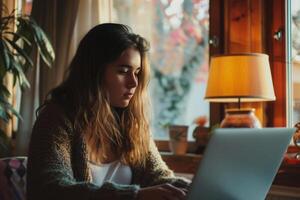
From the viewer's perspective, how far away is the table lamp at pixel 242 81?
7.00 ft

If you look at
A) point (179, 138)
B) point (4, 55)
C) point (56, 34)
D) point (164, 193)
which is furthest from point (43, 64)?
point (164, 193)

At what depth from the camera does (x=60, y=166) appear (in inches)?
54.9

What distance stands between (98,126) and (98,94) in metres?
0.10

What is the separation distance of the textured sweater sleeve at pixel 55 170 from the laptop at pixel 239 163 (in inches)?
9.2

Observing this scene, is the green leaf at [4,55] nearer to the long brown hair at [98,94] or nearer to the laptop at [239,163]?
the long brown hair at [98,94]

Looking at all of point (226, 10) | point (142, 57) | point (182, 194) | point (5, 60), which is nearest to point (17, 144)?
point (5, 60)

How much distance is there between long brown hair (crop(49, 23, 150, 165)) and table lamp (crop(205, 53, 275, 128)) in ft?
1.91

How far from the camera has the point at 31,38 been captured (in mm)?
2910

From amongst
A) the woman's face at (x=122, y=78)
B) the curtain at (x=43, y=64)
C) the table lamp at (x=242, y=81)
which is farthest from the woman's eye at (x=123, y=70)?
the curtain at (x=43, y=64)

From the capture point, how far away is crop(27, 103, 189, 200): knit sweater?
4.24 ft

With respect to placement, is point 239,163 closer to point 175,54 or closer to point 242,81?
point 242,81

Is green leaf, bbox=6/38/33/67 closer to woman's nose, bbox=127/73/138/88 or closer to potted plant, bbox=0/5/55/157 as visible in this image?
potted plant, bbox=0/5/55/157

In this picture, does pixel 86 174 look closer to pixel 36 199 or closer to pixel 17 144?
pixel 36 199

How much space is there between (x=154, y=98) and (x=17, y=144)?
37.6 inches
